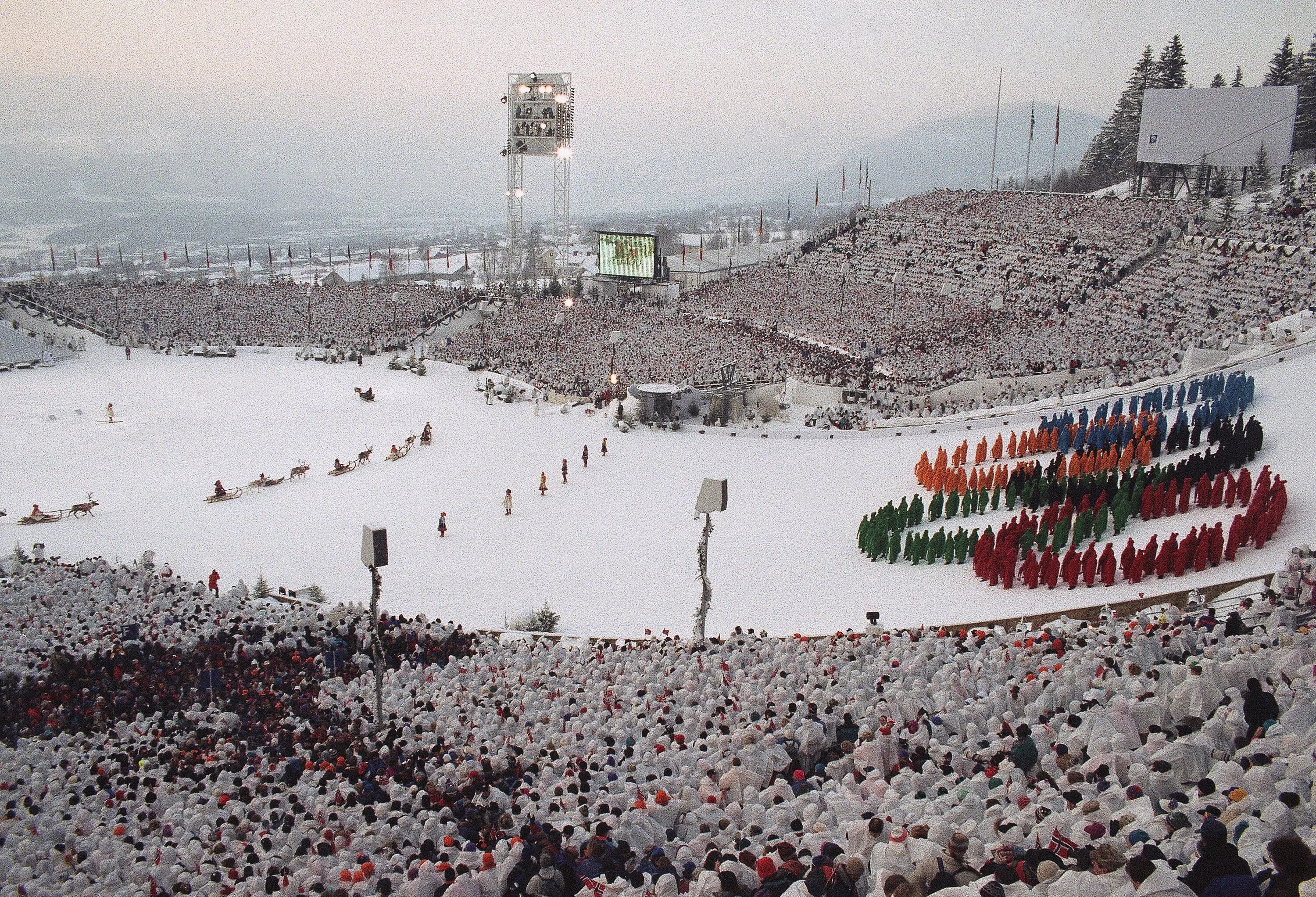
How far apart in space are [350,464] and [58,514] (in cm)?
741

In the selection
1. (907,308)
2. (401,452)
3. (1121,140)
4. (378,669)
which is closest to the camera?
(378,669)

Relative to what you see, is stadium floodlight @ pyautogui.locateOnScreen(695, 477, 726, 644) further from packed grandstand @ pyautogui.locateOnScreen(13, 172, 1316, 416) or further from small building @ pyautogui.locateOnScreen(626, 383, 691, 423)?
packed grandstand @ pyautogui.locateOnScreen(13, 172, 1316, 416)

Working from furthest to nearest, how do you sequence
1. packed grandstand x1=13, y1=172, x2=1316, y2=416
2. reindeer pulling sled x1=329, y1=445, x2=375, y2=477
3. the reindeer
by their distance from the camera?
packed grandstand x1=13, y1=172, x2=1316, y2=416 → reindeer pulling sled x1=329, y1=445, x2=375, y2=477 → the reindeer

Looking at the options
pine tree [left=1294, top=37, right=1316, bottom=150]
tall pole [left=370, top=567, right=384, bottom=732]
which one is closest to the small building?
tall pole [left=370, top=567, right=384, bottom=732]

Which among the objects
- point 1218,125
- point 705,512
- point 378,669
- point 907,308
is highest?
point 1218,125

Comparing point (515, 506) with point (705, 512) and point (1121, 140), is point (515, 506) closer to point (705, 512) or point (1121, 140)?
point (705, 512)

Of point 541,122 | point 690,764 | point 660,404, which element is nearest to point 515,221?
point 541,122

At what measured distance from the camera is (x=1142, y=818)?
5.71 meters

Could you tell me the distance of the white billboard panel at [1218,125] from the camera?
4694 centimetres

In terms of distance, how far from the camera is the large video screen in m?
55.3

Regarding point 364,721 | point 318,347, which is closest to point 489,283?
point 318,347

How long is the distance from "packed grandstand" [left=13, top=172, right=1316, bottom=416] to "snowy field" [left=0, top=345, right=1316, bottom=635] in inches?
277

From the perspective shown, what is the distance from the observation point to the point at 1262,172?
48344mm

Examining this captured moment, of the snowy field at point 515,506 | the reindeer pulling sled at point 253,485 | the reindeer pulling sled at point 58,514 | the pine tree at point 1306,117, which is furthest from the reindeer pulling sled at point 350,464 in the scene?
the pine tree at point 1306,117
